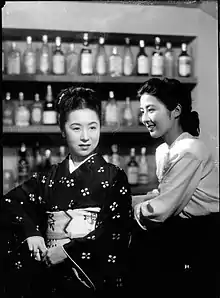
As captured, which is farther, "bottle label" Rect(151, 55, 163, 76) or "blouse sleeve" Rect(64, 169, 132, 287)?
"bottle label" Rect(151, 55, 163, 76)

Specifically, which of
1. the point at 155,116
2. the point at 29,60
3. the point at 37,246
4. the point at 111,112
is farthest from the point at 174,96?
the point at 37,246

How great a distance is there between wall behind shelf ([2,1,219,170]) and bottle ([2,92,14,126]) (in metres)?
0.21

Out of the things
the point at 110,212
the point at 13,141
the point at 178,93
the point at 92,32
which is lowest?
the point at 110,212

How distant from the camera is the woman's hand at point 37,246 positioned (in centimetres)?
124

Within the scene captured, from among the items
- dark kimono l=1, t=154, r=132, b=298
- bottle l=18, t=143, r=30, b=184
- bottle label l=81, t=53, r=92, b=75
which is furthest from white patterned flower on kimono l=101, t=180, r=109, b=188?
bottle label l=81, t=53, r=92, b=75

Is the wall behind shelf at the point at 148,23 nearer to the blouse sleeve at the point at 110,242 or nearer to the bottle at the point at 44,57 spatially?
the bottle at the point at 44,57

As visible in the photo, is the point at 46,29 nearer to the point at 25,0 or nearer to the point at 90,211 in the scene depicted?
the point at 25,0

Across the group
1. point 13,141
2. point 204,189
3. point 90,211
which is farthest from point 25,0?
point 204,189

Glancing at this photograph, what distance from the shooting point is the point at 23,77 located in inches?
51.5

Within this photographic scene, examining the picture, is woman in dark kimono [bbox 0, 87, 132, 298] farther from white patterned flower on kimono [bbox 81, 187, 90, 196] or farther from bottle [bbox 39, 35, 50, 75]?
bottle [bbox 39, 35, 50, 75]

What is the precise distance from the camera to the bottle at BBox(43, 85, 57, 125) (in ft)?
4.20

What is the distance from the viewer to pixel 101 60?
1327 mm

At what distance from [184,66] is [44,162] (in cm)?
49

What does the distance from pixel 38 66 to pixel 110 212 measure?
0.46 m
